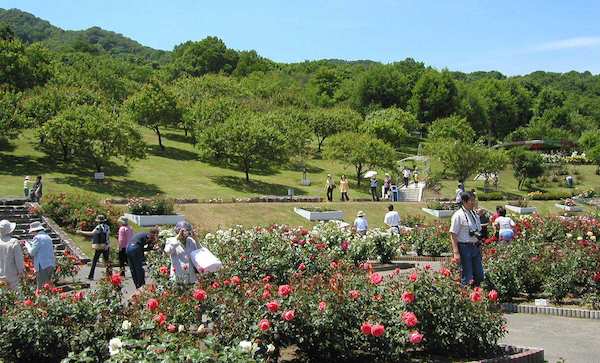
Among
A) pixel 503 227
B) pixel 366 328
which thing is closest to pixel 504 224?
pixel 503 227

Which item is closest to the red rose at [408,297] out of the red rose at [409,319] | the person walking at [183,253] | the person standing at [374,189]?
the red rose at [409,319]

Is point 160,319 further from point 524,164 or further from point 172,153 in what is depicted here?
point 524,164

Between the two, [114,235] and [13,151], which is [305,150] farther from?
[114,235]

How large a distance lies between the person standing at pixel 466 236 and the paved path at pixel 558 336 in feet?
3.45

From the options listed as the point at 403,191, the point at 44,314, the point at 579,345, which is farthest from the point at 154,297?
the point at 403,191

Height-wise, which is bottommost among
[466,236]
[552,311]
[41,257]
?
[552,311]

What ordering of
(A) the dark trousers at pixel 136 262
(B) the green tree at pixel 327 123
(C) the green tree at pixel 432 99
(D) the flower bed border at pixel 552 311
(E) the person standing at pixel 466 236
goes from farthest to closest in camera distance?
(C) the green tree at pixel 432 99
(B) the green tree at pixel 327 123
(A) the dark trousers at pixel 136 262
(D) the flower bed border at pixel 552 311
(E) the person standing at pixel 466 236

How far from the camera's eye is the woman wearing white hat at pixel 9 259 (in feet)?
31.9

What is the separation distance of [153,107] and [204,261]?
1531 inches

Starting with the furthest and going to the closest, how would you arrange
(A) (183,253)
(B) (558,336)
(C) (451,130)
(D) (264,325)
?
(C) (451,130) < (B) (558,336) < (A) (183,253) < (D) (264,325)

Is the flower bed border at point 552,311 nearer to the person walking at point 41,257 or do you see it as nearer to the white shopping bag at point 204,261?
the white shopping bag at point 204,261

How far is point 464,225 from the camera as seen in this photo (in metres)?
9.71

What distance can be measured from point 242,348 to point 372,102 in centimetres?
7946

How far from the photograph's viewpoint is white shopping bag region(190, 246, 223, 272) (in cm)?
870
